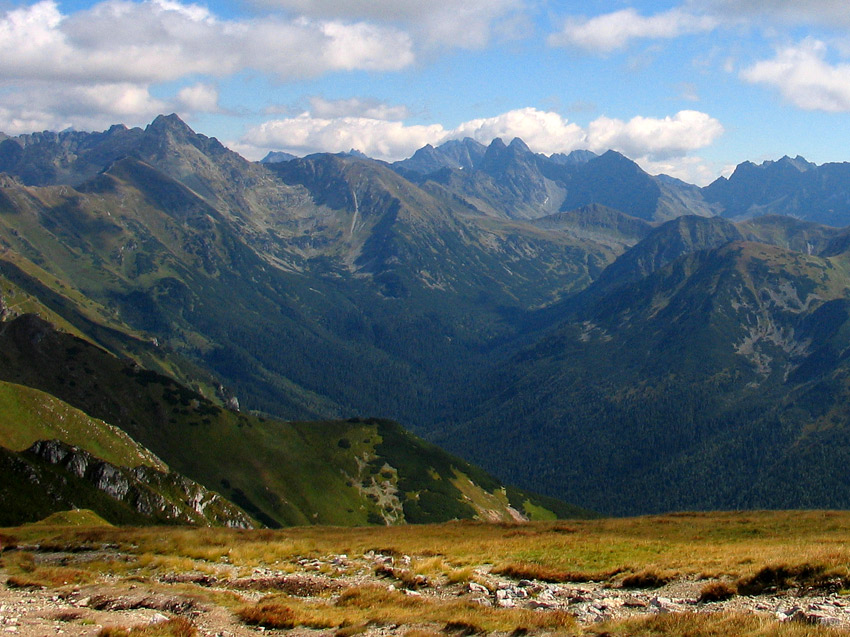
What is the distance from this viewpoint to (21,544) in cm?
5853

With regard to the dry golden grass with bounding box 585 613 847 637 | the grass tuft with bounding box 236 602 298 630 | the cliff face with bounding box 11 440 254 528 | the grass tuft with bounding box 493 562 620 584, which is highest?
the dry golden grass with bounding box 585 613 847 637

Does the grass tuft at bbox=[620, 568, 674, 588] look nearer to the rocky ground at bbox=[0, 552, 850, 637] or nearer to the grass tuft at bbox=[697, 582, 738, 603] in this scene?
the rocky ground at bbox=[0, 552, 850, 637]

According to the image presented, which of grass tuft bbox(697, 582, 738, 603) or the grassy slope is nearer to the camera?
grass tuft bbox(697, 582, 738, 603)

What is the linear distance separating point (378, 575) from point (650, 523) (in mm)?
47249

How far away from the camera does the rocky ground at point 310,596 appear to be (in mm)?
27766

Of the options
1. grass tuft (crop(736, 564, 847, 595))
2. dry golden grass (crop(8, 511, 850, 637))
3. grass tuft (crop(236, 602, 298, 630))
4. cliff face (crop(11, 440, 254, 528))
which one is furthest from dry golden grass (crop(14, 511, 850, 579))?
cliff face (crop(11, 440, 254, 528))

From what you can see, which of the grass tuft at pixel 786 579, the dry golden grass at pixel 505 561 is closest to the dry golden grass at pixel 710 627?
the dry golden grass at pixel 505 561

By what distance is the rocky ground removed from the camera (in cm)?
2777

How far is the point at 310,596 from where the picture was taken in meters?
36.3

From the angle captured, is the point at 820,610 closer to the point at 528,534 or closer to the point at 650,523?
the point at 528,534

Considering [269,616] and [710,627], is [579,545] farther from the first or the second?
[269,616]

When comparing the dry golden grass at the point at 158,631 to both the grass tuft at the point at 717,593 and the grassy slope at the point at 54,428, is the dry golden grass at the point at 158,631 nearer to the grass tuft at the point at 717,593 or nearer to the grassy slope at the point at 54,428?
the grass tuft at the point at 717,593

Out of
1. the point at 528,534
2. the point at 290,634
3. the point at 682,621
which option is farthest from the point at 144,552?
the point at 682,621

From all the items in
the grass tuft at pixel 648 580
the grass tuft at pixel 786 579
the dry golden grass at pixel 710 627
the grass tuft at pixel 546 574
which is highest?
the dry golden grass at pixel 710 627
